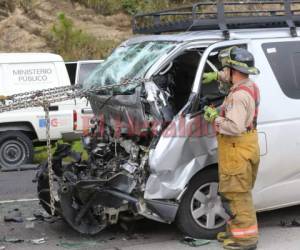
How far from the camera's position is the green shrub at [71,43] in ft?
60.1

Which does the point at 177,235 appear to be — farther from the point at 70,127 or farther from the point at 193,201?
the point at 70,127

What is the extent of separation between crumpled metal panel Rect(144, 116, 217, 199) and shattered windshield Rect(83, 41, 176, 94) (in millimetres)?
633

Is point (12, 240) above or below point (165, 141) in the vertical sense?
below

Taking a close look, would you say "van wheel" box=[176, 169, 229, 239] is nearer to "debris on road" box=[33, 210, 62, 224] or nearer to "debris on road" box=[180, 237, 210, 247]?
"debris on road" box=[180, 237, 210, 247]

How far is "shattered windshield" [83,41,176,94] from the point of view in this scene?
5.84 m

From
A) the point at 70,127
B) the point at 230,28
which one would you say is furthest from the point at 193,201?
the point at 70,127

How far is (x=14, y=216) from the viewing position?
272 inches

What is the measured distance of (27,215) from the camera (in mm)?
6984

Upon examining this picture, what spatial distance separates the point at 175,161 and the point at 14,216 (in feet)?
7.68

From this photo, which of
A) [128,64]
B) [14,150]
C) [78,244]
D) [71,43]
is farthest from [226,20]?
[71,43]

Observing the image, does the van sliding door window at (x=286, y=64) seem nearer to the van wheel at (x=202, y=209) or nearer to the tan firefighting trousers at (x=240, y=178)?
the tan firefighting trousers at (x=240, y=178)

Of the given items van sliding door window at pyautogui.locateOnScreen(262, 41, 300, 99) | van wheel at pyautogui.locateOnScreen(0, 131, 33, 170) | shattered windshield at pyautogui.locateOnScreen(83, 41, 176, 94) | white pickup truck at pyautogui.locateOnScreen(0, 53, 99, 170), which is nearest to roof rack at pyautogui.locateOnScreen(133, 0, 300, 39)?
van sliding door window at pyautogui.locateOnScreen(262, 41, 300, 99)

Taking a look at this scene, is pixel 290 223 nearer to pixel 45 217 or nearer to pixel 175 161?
pixel 175 161

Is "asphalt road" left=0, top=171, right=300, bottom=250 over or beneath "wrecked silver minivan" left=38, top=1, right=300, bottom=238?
beneath
